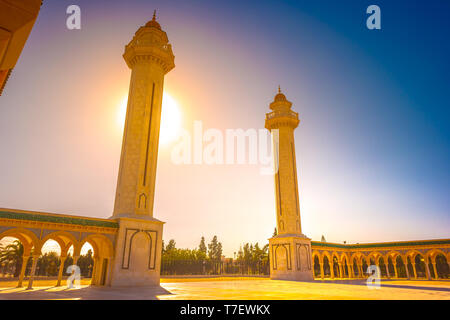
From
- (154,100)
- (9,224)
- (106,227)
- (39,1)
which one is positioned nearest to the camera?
(39,1)

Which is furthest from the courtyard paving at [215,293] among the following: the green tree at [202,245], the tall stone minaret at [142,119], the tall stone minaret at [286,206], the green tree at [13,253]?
the green tree at [202,245]

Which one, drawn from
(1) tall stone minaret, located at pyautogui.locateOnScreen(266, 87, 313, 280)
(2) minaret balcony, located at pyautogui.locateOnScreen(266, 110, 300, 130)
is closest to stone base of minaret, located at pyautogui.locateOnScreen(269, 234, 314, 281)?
(1) tall stone minaret, located at pyautogui.locateOnScreen(266, 87, 313, 280)

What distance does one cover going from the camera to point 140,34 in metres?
24.1

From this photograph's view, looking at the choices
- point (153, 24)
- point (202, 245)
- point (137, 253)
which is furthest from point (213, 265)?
point (202, 245)

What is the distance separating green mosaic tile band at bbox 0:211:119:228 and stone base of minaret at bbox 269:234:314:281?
16975 mm

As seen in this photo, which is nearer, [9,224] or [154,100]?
[9,224]

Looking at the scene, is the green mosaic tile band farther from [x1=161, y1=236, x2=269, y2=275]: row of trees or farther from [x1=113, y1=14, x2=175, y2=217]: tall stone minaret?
[x1=161, y1=236, x2=269, y2=275]: row of trees

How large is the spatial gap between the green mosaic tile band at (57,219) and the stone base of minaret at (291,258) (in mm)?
16975

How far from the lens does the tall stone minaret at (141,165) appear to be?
17984mm

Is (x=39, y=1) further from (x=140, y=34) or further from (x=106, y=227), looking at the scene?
A: (x=140, y=34)

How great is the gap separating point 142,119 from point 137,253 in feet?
32.6

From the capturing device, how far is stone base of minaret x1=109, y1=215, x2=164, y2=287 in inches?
685
